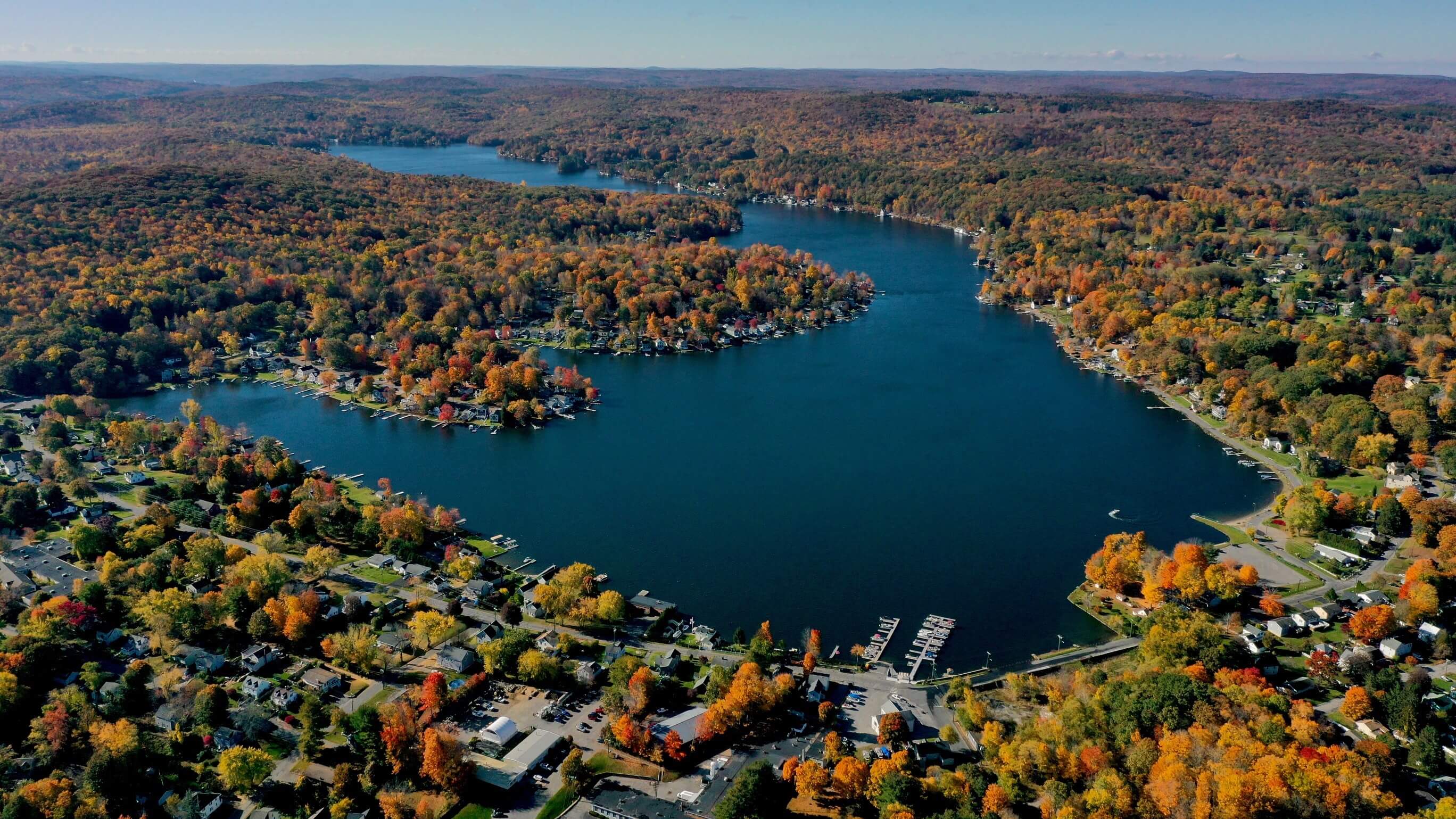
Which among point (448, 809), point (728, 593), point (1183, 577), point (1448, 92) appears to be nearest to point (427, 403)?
point (728, 593)

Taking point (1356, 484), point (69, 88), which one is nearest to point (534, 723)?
point (1356, 484)

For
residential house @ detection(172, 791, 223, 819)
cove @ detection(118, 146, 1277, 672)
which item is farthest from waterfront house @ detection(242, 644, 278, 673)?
cove @ detection(118, 146, 1277, 672)

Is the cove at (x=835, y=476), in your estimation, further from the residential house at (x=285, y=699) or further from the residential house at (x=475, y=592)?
the residential house at (x=285, y=699)

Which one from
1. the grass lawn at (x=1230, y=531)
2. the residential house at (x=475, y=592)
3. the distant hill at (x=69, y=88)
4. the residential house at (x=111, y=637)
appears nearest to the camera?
the residential house at (x=111, y=637)

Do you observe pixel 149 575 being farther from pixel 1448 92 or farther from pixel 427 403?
pixel 1448 92

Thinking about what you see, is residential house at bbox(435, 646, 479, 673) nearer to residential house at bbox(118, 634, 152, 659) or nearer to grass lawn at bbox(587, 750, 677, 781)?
grass lawn at bbox(587, 750, 677, 781)

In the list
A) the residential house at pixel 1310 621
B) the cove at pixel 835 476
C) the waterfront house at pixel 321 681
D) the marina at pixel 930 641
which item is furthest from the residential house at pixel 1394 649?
the waterfront house at pixel 321 681
